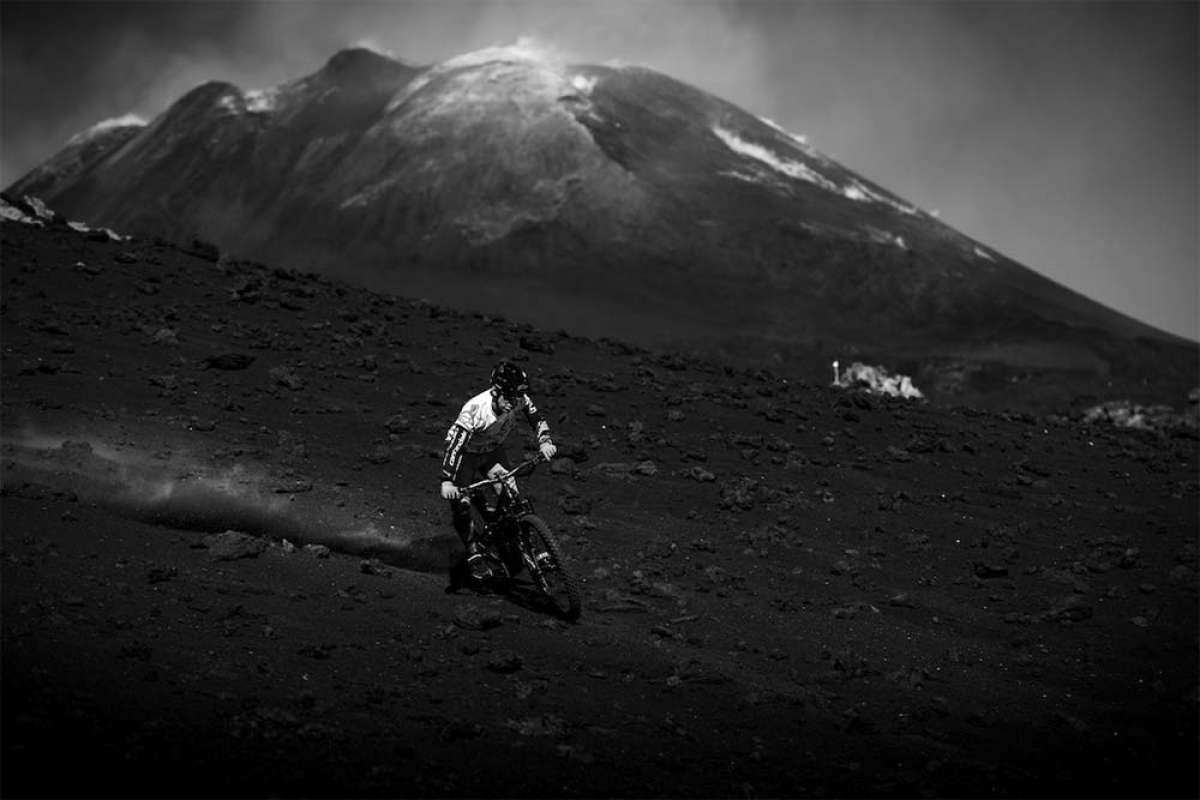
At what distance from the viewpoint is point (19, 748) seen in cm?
591

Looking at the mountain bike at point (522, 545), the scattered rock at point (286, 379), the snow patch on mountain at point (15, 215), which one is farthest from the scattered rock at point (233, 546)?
the snow patch on mountain at point (15, 215)

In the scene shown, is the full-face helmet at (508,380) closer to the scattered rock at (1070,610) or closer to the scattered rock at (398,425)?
the scattered rock at (398,425)

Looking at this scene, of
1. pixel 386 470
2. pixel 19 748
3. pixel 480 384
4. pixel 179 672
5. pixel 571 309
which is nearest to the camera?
pixel 19 748

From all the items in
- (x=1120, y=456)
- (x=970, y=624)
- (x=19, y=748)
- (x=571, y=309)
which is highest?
(x=571, y=309)

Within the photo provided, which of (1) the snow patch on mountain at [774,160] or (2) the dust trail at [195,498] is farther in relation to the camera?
(1) the snow patch on mountain at [774,160]

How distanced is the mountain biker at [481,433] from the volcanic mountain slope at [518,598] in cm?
60

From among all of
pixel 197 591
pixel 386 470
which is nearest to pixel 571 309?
pixel 386 470

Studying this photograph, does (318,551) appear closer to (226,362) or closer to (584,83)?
(226,362)

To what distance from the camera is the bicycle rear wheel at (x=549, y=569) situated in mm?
9547

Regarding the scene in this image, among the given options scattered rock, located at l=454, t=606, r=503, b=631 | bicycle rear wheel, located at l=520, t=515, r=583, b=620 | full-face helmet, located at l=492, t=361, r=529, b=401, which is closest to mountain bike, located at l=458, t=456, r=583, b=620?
bicycle rear wheel, located at l=520, t=515, r=583, b=620

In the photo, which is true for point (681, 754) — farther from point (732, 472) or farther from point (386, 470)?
point (732, 472)

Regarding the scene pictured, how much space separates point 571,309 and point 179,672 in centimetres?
6305

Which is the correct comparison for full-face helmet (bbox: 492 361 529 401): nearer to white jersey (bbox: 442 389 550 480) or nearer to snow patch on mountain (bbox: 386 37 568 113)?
white jersey (bbox: 442 389 550 480)

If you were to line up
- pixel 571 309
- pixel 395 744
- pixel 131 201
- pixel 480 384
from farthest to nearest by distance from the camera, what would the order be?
1. pixel 131 201
2. pixel 571 309
3. pixel 480 384
4. pixel 395 744
